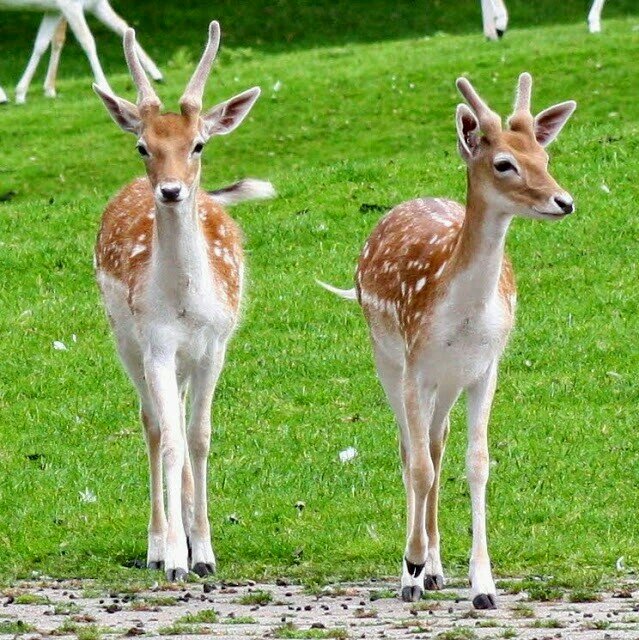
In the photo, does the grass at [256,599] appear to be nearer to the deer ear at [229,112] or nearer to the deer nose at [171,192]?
the deer nose at [171,192]

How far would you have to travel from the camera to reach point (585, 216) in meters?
14.6

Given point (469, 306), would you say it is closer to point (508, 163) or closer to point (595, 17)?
point (508, 163)

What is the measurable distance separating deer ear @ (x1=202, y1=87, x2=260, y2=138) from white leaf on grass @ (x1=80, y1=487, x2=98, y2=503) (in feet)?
7.25

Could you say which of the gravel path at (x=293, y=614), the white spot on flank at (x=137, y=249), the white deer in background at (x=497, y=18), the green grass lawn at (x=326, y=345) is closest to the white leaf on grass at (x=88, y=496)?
the green grass lawn at (x=326, y=345)

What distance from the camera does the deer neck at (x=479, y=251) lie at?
6.91 meters

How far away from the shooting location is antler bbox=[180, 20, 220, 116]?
7.79m

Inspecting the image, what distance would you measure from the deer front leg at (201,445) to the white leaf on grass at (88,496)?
1.13 meters

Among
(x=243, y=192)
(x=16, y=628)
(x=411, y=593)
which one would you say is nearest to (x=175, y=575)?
(x=411, y=593)

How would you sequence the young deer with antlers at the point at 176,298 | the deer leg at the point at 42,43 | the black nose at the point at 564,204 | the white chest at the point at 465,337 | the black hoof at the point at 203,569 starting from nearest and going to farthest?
1. the black nose at the point at 564,204
2. the white chest at the point at 465,337
3. the young deer with antlers at the point at 176,298
4. the black hoof at the point at 203,569
5. the deer leg at the point at 42,43

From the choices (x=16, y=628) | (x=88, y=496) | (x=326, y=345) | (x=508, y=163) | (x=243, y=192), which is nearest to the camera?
(x=16, y=628)

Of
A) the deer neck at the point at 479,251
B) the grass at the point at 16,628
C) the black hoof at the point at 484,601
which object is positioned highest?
the deer neck at the point at 479,251

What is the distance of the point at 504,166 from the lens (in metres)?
6.80

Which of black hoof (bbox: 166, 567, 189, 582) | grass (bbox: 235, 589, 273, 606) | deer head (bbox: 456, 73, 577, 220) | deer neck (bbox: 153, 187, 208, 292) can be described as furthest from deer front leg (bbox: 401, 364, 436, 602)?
deer neck (bbox: 153, 187, 208, 292)

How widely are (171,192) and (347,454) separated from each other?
289 cm
